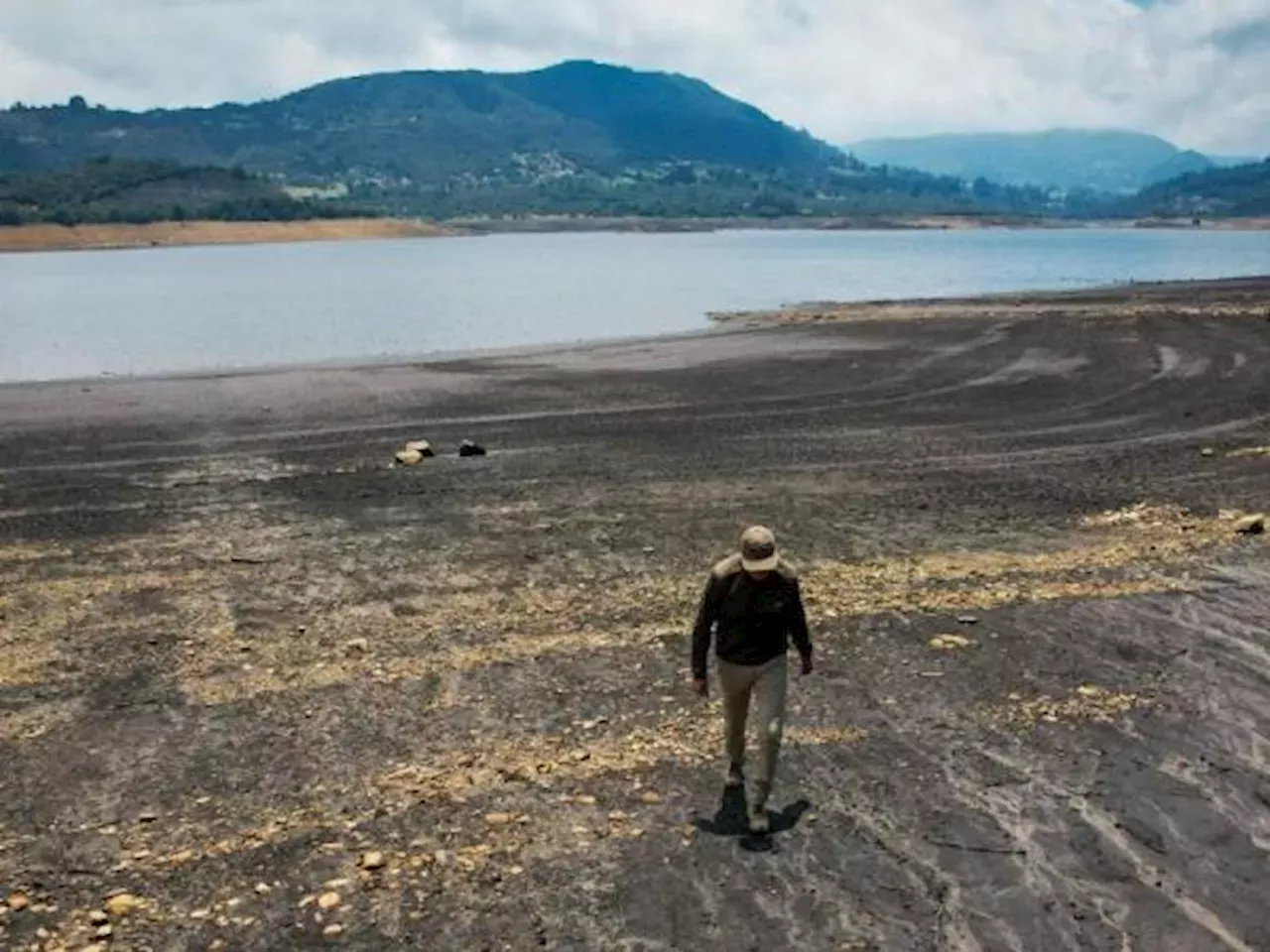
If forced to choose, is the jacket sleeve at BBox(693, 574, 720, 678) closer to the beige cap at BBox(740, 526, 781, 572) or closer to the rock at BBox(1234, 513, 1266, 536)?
the beige cap at BBox(740, 526, 781, 572)

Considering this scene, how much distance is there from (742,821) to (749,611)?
1.49 metres

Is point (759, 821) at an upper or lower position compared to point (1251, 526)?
upper

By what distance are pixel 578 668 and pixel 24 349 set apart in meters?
49.1

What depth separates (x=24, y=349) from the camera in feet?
175

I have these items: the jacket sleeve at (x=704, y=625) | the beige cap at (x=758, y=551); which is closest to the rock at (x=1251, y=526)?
the jacket sleeve at (x=704, y=625)

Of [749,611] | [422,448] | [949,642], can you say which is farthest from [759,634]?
[422,448]

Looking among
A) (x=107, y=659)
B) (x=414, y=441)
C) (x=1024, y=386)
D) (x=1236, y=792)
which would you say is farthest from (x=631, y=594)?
(x=1024, y=386)

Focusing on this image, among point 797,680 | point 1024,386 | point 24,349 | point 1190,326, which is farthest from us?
point 24,349

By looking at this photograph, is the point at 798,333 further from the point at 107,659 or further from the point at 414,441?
the point at 107,659

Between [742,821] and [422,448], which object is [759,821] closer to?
[742,821]

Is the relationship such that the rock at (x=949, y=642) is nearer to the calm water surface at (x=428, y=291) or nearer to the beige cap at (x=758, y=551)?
the beige cap at (x=758, y=551)

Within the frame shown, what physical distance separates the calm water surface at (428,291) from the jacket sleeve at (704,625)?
39134 mm

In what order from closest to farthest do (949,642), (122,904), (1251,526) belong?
1. (122,904)
2. (949,642)
3. (1251,526)

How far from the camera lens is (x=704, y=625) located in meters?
8.62
